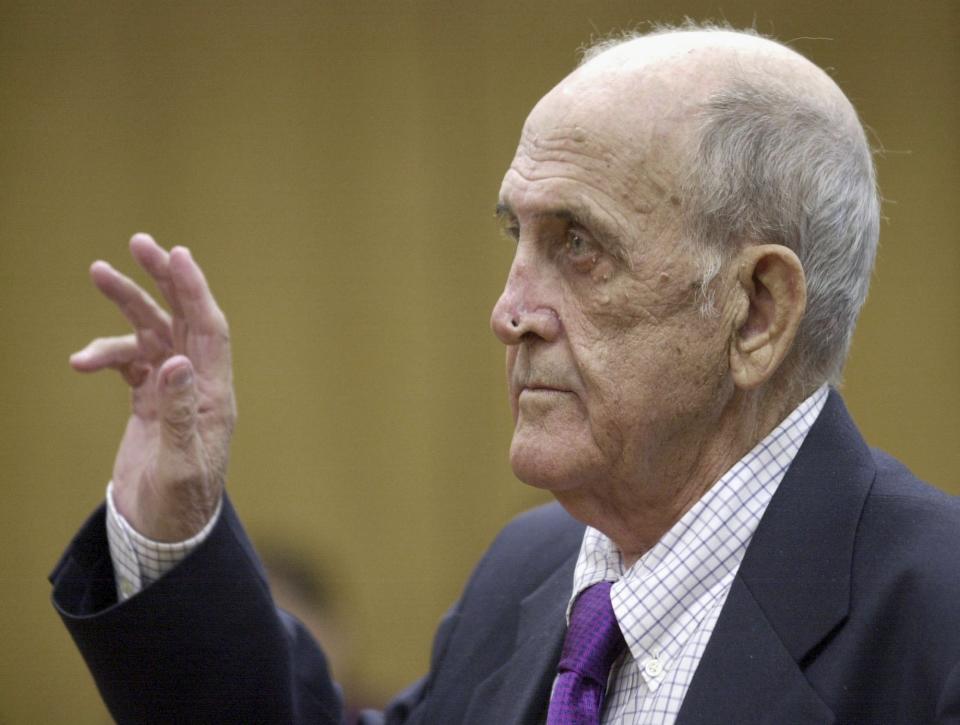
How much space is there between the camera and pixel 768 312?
165 cm

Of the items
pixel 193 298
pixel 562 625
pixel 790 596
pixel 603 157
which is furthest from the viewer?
pixel 193 298

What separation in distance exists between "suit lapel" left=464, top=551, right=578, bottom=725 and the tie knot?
0.07 meters

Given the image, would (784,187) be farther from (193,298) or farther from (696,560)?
(193,298)

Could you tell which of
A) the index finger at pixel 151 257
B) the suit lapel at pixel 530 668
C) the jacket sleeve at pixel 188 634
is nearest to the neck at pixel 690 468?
the suit lapel at pixel 530 668

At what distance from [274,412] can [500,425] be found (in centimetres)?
77

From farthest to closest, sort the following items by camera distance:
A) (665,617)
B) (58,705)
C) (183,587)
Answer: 1. (58,705)
2. (183,587)
3. (665,617)

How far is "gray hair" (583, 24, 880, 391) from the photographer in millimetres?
1613

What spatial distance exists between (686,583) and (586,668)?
0.57ft

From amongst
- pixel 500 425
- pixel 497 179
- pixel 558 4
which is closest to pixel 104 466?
pixel 500 425

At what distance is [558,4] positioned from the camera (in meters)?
4.32

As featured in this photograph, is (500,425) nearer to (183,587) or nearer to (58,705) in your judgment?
(58,705)

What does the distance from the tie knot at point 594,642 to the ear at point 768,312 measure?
0.35 m

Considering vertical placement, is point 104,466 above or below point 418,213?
below

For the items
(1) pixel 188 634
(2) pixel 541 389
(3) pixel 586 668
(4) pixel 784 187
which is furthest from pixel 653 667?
(1) pixel 188 634
